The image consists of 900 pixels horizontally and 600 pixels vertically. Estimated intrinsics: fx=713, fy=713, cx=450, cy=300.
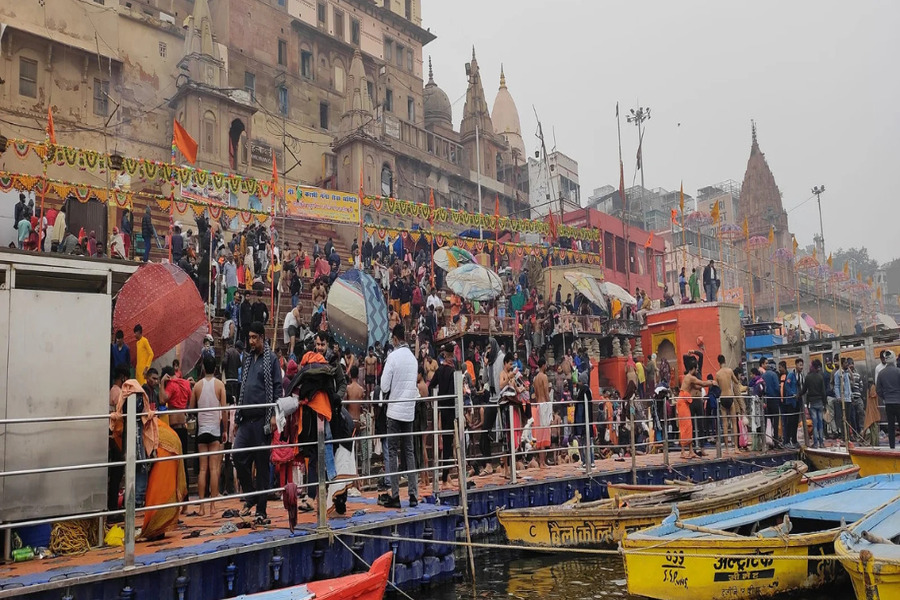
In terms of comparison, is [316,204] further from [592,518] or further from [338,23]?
[338,23]

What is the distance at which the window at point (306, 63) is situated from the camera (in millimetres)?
45812

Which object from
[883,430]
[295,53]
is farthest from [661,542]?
[295,53]

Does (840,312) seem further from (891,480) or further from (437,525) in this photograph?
(437,525)

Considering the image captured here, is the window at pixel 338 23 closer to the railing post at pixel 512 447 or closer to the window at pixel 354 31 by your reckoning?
the window at pixel 354 31

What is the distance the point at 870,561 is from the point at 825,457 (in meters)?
10.1

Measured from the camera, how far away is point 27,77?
30.9 meters

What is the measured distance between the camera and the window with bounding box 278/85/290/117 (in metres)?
42.8

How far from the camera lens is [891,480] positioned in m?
10.5

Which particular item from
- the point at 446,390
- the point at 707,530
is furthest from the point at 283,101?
the point at 707,530

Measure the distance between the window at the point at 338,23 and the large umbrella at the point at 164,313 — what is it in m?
41.0

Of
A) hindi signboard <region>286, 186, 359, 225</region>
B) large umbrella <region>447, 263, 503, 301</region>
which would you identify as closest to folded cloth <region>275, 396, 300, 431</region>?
large umbrella <region>447, 263, 503, 301</region>

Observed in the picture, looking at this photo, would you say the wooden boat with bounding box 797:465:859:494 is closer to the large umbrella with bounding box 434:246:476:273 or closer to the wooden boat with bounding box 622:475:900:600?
the wooden boat with bounding box 622:475:900:600

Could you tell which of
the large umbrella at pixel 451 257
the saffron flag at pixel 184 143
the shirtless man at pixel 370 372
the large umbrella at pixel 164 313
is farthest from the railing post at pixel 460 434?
the saffron flag at pixel 184 143

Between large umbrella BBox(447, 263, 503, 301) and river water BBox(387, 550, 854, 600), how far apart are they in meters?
9.88
